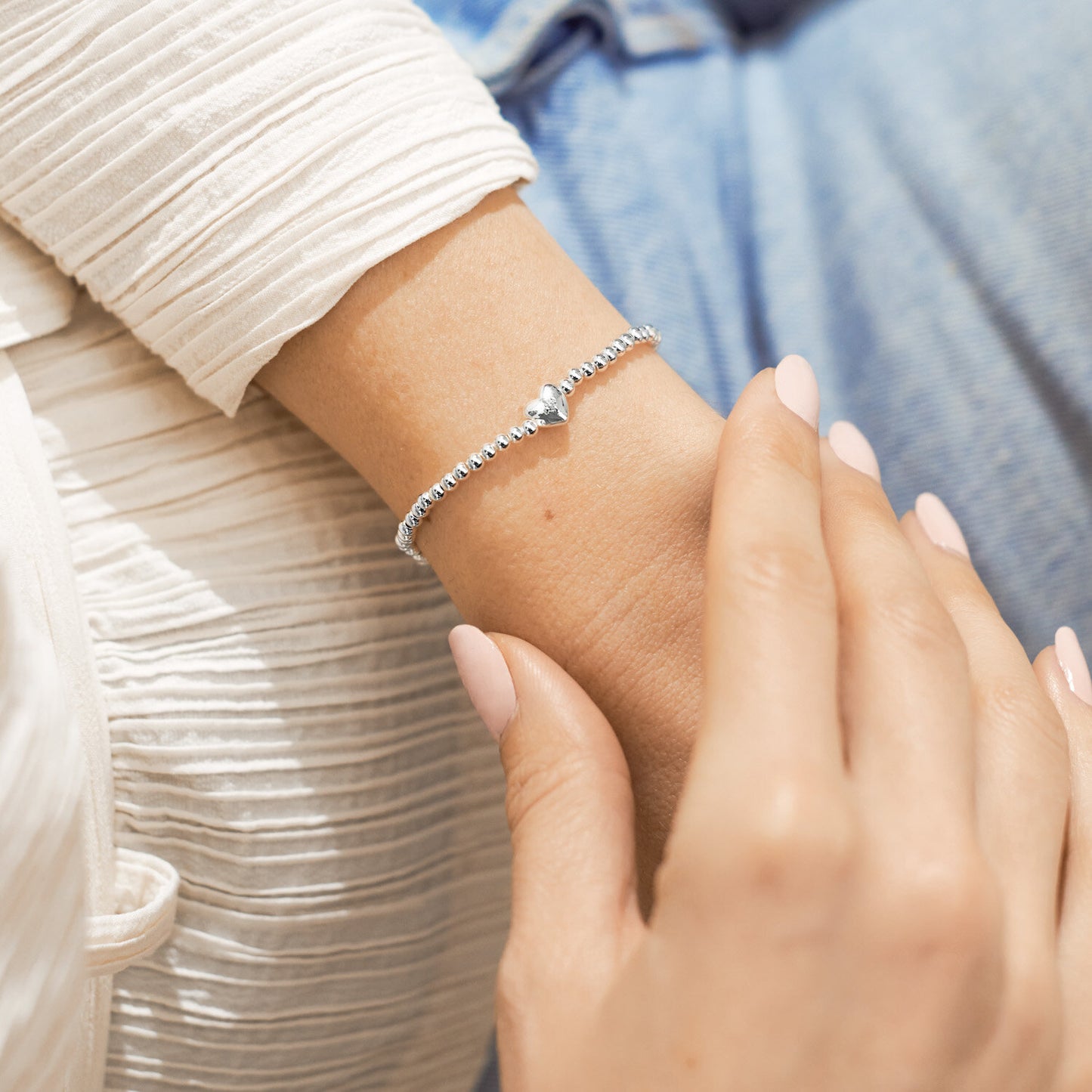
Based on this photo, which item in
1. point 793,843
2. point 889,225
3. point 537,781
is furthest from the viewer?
point 889,225

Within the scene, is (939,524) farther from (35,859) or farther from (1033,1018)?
(35,859)

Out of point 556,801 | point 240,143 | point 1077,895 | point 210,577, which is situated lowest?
point 1077,895

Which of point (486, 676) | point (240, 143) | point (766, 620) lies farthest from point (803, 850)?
point (240, 143)

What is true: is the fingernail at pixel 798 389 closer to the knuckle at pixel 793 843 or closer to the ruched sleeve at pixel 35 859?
the knuckle at pixel 793 843

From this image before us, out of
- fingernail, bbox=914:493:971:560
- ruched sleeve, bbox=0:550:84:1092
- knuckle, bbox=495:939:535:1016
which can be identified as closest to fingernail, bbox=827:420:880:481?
fingernail, bbox=914:493:971:560

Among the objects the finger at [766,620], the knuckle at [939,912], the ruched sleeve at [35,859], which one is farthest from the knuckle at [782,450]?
the ruched sleeve at [35,859]

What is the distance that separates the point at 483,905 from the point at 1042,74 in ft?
2.65

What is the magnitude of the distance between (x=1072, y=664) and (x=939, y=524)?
131 mm

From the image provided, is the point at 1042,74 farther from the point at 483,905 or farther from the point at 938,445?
the point at 483,905

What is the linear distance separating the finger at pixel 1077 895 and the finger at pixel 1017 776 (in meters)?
0.02

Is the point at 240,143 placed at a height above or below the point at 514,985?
above

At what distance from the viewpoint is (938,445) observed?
771mm

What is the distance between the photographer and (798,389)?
0.58 metres

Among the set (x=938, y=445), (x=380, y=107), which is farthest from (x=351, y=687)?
(x=938, y=445)
